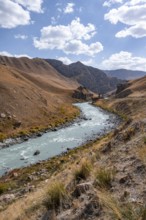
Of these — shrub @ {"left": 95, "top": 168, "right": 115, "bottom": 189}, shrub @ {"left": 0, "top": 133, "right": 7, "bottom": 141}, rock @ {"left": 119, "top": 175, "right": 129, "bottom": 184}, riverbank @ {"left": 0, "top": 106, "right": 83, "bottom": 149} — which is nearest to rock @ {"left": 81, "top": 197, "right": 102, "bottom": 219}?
shrub @ {"left": 95, "top": 168, "right": 115, "bottom": 189}

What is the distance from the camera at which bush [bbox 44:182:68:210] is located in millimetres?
10992

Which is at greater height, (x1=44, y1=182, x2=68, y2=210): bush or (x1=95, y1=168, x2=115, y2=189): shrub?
(x1=95, y1=168, x2=115, y2=189): shrub

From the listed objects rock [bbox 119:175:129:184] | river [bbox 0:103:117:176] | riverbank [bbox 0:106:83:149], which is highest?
rock [bbox 119:175:129:184]

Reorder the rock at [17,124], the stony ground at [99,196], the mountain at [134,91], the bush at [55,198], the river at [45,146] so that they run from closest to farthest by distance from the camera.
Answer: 1. the stony ground at [99,196]
2. the bush at [55,198]
3. the river at [45,146]
4. the rock at [17,124]
5. the mountain at [134,91]

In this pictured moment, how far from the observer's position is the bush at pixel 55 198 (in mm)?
10992

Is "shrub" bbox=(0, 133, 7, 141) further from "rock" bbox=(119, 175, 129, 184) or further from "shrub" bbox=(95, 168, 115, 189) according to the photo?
"rock" bbox=(119, 175, 129, 184)

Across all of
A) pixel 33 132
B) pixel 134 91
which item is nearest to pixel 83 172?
pixel 33 132

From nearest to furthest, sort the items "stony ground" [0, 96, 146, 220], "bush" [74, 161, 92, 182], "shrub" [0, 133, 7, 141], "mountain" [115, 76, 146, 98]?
"stony ground" [0, 96, 146, 220], "bush" [74, 161, 92, 182], "shrub" [0, 133, 7, 141], "mountain" [115, 76, 146, 98]

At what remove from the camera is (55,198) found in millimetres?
11094

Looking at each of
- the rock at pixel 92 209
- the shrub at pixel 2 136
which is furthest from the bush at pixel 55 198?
the shrub at pixel 2 136

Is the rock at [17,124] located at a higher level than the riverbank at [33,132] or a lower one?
higher

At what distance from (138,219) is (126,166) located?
5208 millimetres

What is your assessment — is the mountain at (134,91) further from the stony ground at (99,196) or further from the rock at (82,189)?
the rock at (82,189)

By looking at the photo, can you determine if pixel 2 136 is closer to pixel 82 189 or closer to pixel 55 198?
pixel 82 189
